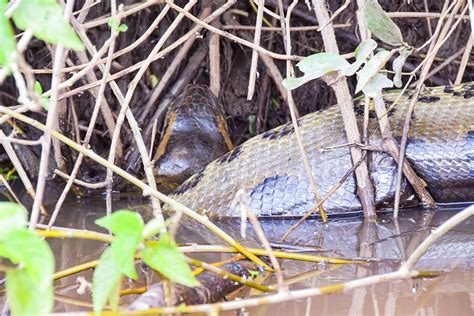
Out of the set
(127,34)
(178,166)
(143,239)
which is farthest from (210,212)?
(143,239)

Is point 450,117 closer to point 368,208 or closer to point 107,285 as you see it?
point 368,208

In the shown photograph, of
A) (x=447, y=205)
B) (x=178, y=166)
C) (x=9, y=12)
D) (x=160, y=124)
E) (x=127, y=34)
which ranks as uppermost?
(x=127, y=34)

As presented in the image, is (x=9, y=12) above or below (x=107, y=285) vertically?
above

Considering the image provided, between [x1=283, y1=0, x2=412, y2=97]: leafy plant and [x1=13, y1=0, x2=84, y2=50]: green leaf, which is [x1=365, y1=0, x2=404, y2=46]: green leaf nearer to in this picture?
[x1=283, y1=0, x2=412, y2=97]: leafy plant

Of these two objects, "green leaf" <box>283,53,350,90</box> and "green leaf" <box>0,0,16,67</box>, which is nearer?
"green leaf" <box>0,0,16,67</box>

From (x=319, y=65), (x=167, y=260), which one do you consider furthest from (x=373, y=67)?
(x=167, y=260)

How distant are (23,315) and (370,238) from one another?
5.52 feet

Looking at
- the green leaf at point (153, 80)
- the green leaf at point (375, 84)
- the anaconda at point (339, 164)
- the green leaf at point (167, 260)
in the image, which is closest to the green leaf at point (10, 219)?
the green leaf at point (167, 260)

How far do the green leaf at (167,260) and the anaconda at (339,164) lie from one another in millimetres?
1678

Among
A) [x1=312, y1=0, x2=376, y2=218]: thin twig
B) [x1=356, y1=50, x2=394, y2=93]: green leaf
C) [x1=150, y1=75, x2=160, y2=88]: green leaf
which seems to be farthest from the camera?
[x1=150, y1=75, x2=160, y2=88]: green leaf

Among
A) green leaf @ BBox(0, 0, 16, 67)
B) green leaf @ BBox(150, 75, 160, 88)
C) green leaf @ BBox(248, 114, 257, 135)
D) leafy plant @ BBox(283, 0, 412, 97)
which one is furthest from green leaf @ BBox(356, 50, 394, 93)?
green leaf @ BBox(150, 75, 160, 88)

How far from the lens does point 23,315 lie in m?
1.29

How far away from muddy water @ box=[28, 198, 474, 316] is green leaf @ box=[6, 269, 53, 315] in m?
0.35

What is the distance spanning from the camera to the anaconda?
3201 millimetres
